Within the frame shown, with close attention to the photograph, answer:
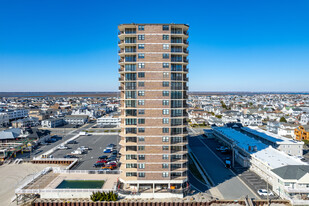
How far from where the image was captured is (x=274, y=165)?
43250 millimetres

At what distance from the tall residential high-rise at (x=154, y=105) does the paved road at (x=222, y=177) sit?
9.65m

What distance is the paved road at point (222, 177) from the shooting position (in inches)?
1527

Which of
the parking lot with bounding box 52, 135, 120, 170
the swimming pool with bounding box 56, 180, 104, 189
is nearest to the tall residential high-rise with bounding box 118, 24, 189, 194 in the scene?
the swimming pool with bounding box 56, 180, 104, 189

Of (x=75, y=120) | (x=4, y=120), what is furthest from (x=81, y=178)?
(x=4, y=120)

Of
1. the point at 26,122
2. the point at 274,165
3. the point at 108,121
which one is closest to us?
the point at 274,165

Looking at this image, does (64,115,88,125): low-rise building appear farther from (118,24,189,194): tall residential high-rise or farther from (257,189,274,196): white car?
(257,189,274,196): white car

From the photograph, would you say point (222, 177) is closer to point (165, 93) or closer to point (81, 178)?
point (165, 93)

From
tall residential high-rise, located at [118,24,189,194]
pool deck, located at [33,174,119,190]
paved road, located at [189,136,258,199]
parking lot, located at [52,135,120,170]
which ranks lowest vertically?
parking lot, located at [52,135,120,170]

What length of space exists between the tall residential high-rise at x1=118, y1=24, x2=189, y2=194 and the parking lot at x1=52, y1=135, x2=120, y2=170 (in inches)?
835

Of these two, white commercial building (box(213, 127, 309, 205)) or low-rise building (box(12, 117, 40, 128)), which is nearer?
white commercial building (box(213, 127, 309, 205))

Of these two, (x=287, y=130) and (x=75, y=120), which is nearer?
(x=287, y=130)

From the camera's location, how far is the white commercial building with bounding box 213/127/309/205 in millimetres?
36656

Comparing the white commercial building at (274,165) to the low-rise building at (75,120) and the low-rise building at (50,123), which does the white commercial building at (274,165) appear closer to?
the low-rise building at (75,120)

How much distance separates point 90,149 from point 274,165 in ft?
180
